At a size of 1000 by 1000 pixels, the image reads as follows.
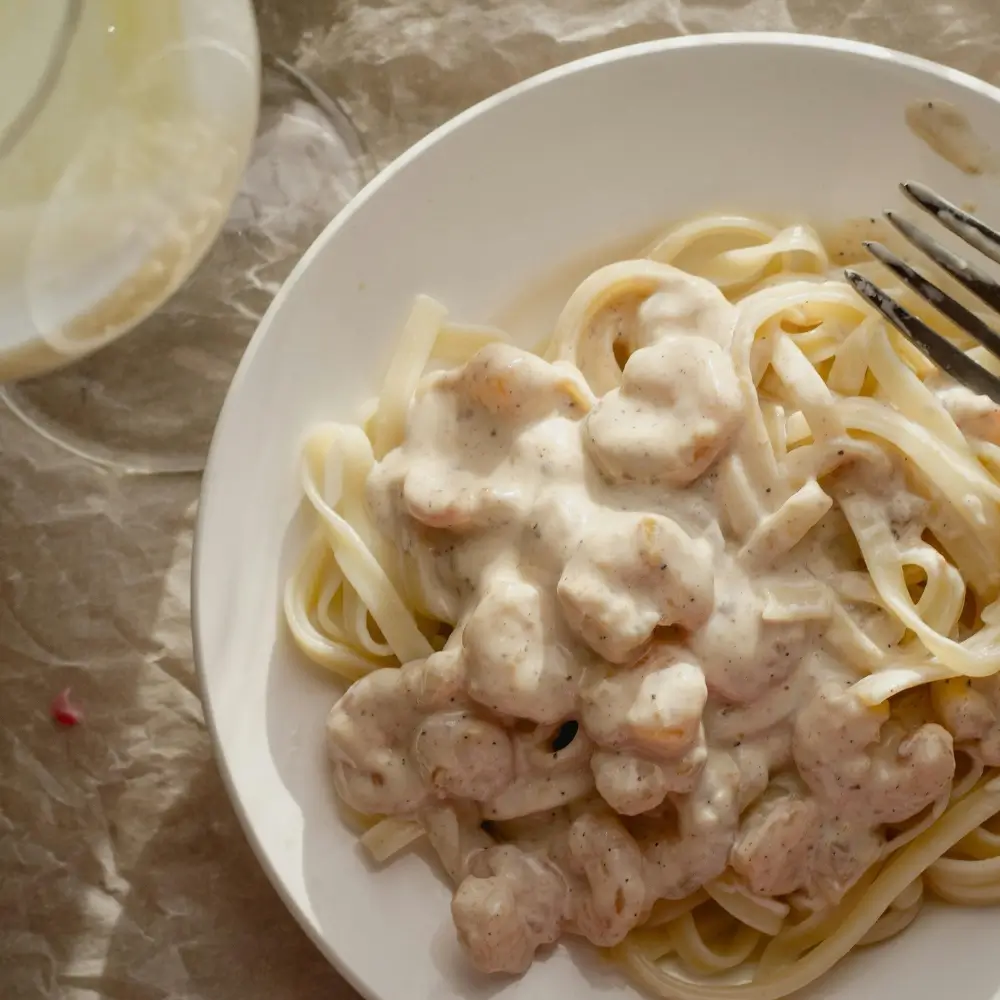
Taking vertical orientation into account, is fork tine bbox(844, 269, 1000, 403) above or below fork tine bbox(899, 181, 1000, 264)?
below

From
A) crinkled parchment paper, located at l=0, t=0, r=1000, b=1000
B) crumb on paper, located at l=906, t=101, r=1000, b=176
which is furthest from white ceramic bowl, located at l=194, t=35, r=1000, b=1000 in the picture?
crinkled parchment paper, located at l=0, t=0, r=1000, b=1000

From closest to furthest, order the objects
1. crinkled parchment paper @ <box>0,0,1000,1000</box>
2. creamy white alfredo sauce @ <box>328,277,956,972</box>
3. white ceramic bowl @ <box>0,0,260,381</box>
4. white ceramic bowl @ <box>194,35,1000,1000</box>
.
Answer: white ceramic bowl @ <box>0,0,260,381</box> → creamy white alfredo sauce @ <box>328,277,956,972</box> → white ceramic bowl @ <box>194,35,1000,1000</box> → crinkled parchment paper @ <box>0,0,1000,1000</box>

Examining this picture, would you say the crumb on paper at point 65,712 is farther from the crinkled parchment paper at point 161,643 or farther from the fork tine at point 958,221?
the fork tine at point 958,221

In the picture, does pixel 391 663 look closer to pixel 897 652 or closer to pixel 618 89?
pixel 897 652

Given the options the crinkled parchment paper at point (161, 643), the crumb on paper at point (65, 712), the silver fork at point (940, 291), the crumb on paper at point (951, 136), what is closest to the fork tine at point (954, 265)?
the silver fork at point (940, 291)

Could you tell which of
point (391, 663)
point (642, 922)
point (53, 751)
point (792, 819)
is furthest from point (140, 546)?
point (792, 819)

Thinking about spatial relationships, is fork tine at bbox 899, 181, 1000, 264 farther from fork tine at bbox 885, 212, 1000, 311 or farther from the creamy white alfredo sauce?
the creamy white alfredo sauce

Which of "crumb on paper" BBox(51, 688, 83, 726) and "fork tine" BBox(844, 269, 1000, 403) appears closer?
"fork tine" BBox(844, 269, 1000, 403)
